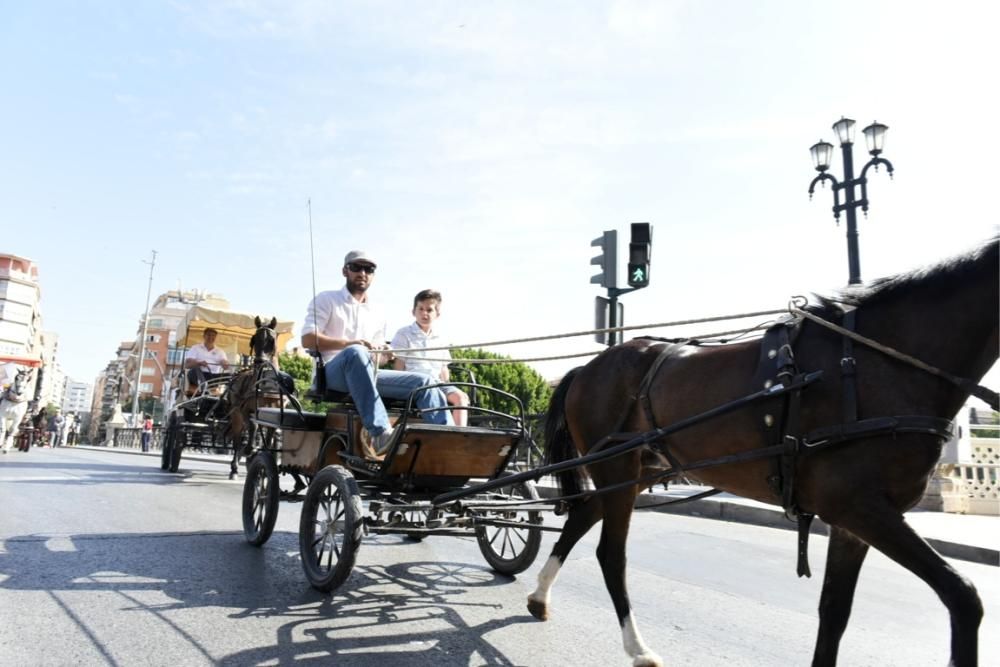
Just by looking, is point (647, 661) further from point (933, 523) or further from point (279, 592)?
point (933, 523)

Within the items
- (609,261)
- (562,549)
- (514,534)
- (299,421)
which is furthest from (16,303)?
(562,549)

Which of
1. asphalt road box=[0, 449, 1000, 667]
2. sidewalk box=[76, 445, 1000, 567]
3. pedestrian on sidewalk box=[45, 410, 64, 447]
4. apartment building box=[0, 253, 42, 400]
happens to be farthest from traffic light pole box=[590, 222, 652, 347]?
apartment building box=[0, 253, 42, 400]

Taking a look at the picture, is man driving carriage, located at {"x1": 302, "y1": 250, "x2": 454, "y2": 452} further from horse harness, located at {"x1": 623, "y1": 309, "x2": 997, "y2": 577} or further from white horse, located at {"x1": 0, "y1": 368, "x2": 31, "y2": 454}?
white horse, located at {"x1": 0, "y1": 368, "x2": 31, "y2": 454}

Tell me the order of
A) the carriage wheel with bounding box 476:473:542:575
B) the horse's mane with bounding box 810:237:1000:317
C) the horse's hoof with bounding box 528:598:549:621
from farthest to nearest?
the carriage wheel with bounding box 476:473:542:575, the horse's hoof with bounding box 528:598:549:621, the horse's mane with bounding box 810:237:1000:317

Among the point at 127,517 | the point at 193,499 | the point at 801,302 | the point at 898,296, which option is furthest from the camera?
the point at 193,499

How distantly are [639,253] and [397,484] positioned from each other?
567 centimetres

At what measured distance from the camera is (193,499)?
9070mm

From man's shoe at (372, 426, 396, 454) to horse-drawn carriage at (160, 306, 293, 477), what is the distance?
3.11m

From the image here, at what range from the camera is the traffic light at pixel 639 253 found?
934 centimetres

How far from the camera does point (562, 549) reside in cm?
426

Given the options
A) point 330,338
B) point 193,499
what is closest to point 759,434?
point 330,338

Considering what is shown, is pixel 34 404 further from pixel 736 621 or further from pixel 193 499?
pixel 736 621

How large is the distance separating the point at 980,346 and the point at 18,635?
14.6 ft

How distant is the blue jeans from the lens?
4742 millimetres
